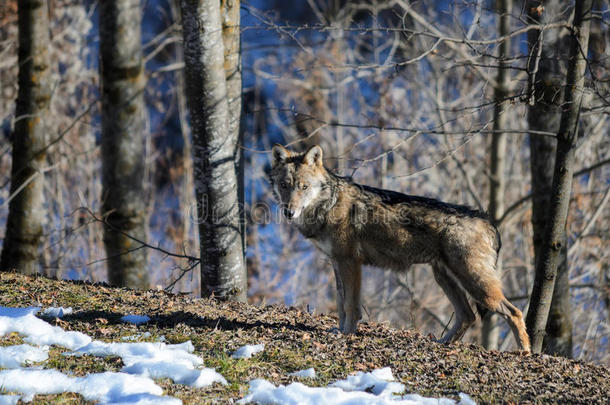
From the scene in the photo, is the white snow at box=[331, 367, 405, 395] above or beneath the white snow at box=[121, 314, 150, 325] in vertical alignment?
beneath

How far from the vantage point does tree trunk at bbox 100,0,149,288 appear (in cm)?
986

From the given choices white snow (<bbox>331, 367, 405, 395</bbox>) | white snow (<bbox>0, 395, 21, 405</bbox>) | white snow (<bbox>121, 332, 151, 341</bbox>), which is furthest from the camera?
white snow (<bbox>121, 332, 151, 341</bbox>)

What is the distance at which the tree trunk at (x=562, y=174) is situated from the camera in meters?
6.77

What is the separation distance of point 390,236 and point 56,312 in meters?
3.77

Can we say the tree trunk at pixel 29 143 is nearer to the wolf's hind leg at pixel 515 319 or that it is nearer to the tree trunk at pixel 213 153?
the tree trunk at pixel 213 153

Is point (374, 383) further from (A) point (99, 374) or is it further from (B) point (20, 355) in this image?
(B) point (20, 355)

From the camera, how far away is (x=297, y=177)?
7492mm

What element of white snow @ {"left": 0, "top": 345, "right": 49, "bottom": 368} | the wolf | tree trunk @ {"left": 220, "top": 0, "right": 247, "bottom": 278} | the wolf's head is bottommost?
white snow @ {"left": 0, "top": 345, "right": 49, "bottom": 368}

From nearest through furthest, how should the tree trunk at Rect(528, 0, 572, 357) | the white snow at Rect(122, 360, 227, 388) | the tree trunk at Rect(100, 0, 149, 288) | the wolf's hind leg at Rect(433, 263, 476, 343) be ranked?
the white snow at Rect(122, 360, 227, 388)
the wolf's hind leg at Rect(433, 263, 476, 343)
the tree trunk at Rect(528, 0, 572, 357)
the tree trunk at Rect(100, 0, 149, 288)

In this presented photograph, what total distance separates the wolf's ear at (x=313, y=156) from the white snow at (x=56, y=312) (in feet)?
10.8

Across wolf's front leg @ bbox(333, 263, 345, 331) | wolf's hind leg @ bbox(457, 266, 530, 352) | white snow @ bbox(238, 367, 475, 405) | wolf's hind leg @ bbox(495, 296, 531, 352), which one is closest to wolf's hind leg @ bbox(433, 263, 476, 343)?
wolf's hind leg @ bbox(457, 266, 530, 352)

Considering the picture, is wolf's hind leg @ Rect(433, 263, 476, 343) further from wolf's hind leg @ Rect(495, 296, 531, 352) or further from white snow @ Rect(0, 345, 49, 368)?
white snow @ Rect(0, 345, 49, 368)

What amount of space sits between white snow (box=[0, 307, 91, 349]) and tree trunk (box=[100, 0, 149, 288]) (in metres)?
4.25

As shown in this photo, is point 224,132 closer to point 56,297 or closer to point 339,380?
point 56,297
